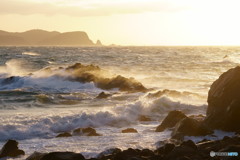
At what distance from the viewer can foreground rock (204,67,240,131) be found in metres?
16.4

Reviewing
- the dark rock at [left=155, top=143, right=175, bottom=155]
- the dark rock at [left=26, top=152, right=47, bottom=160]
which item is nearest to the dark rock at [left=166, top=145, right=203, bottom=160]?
the dark rock at [left=155, top=143, right=175, bottom=155]

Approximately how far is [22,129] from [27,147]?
10.2ft

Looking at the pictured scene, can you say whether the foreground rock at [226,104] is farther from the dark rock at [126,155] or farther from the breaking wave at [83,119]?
the dark rock at [126,155]

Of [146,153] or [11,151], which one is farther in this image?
[11,151]

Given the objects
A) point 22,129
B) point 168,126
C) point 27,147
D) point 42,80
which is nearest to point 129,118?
point 168,126

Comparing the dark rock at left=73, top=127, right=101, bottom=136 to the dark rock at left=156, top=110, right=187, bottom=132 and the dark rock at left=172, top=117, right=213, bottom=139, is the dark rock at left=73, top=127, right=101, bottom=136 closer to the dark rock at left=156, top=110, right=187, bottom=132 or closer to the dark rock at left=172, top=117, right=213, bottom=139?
the dark rock at left=156, top=110, right=187, bottom=132

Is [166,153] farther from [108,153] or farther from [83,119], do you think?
[83,119]

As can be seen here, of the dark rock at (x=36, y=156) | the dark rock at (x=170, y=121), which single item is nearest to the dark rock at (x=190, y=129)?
the dark rock at (x=170, y=121)

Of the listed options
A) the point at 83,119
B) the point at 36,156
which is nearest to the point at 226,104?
the point at 83,119

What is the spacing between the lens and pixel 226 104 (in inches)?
664

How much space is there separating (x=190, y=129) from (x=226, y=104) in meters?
2.20

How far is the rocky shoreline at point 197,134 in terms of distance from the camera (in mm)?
11898

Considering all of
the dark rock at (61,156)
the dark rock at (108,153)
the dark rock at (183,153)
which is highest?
the dark rock at (183,153)

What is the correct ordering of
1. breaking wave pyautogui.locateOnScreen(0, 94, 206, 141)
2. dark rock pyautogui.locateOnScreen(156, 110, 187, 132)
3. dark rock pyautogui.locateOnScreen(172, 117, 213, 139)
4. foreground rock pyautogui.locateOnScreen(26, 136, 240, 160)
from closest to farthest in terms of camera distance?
foreground rock pyautogui.locateOnScreen(26, 136, 240, 160), dark rock pyautogui.locateOnScreen(172, 117, 213, 139), dark rock pyautogui.locateOnScreen(156, 110, 187, 132), breaking wave pyautogui.locateOnScreen(0, 94, 206, 141)
